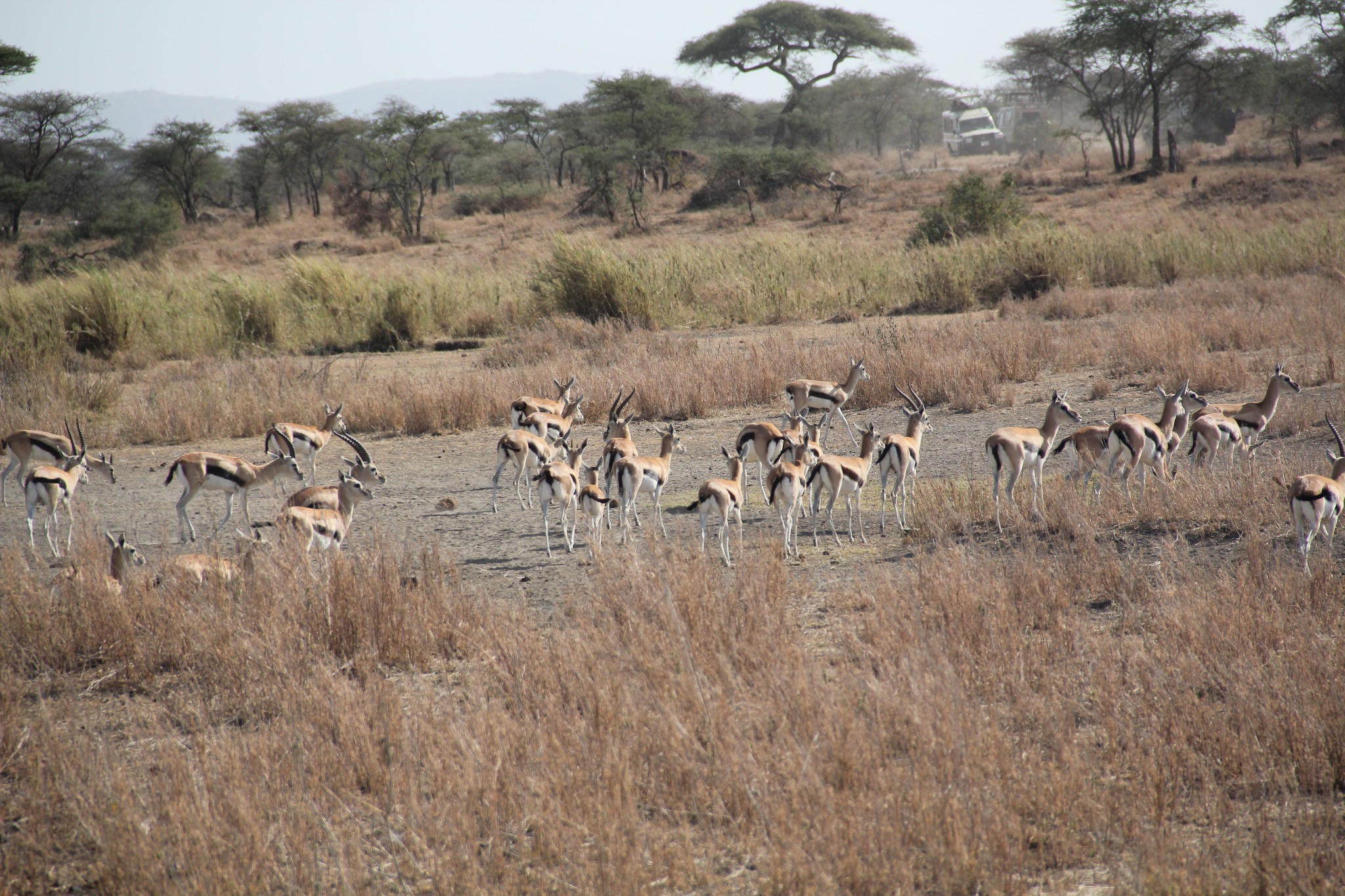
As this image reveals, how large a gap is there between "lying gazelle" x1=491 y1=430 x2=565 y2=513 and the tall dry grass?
332 centimetres

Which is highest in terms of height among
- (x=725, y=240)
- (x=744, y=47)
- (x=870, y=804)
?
(x=744, y=47)

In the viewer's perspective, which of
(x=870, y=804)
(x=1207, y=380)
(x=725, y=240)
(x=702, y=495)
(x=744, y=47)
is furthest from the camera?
(x=744, y=47)

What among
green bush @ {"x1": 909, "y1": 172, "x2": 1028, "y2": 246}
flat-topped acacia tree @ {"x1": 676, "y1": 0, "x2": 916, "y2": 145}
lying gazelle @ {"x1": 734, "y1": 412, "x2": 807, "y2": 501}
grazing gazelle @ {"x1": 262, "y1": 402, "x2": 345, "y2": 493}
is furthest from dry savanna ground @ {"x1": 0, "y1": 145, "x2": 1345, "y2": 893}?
flat-topped acacia tree @ {"x1": 676, "y1": 0, "x2": 916, "y2": 145}

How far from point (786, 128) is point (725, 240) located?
27.2 m

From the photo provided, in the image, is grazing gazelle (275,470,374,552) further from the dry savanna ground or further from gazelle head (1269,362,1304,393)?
gazelle head (1269,362,1304,393)

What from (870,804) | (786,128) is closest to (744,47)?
(786,128)

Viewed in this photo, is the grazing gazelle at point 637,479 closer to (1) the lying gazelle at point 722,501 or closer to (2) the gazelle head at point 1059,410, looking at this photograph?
(1) the lying gazelle at point 722,501

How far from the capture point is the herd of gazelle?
6.82 meters

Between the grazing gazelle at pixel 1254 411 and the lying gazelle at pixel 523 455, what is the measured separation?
596cm

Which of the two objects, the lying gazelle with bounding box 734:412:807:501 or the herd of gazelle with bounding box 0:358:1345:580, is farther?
the lying gazelle with bounding box 734:412:807:501

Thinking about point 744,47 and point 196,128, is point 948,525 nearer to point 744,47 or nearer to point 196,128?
point 196,128

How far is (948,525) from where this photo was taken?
24.2 feet

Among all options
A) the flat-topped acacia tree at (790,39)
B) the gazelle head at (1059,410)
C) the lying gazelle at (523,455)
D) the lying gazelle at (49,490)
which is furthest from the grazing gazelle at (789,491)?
the flat-topped acacia tree at (790,39)

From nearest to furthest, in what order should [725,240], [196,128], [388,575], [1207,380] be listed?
[388,575] → [1207,380] → [725,240] → [196,128]
